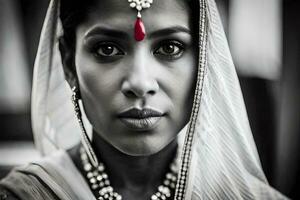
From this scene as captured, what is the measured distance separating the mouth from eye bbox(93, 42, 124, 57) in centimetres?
11

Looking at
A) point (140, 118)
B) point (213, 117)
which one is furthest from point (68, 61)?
point (213, 117)

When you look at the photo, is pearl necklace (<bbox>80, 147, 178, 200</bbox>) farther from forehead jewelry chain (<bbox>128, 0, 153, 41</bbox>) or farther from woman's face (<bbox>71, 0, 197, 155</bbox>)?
forehead jewelry chain (<bbox>128, 0, 153, 41</bbox>)

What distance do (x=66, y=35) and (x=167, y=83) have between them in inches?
9.1

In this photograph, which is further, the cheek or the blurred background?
the blurred background

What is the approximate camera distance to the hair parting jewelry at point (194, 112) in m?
0.73

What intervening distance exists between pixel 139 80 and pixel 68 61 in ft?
0.62

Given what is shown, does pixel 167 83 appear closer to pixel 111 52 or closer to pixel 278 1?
pixel 111 52

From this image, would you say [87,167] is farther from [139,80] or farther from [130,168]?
[139,80]

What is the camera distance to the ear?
0.78 m

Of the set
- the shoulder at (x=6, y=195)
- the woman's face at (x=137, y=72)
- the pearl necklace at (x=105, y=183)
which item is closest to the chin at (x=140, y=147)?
the woman's face at (x=137, y=72)

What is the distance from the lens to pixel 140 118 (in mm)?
699

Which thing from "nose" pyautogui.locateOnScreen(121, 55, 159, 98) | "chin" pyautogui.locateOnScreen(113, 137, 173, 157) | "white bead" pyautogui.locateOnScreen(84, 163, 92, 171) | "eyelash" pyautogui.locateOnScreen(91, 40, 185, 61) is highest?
"eyelash" pyautogui.locateOnScreen(91, 40, 185, 61)

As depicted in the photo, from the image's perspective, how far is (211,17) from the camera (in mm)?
732

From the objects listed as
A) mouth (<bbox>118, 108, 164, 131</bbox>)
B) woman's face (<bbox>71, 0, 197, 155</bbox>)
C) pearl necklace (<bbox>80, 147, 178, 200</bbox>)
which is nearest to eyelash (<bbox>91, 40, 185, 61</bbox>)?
woman's face (<bbox>71, 0, 197, 155</bbox>)
